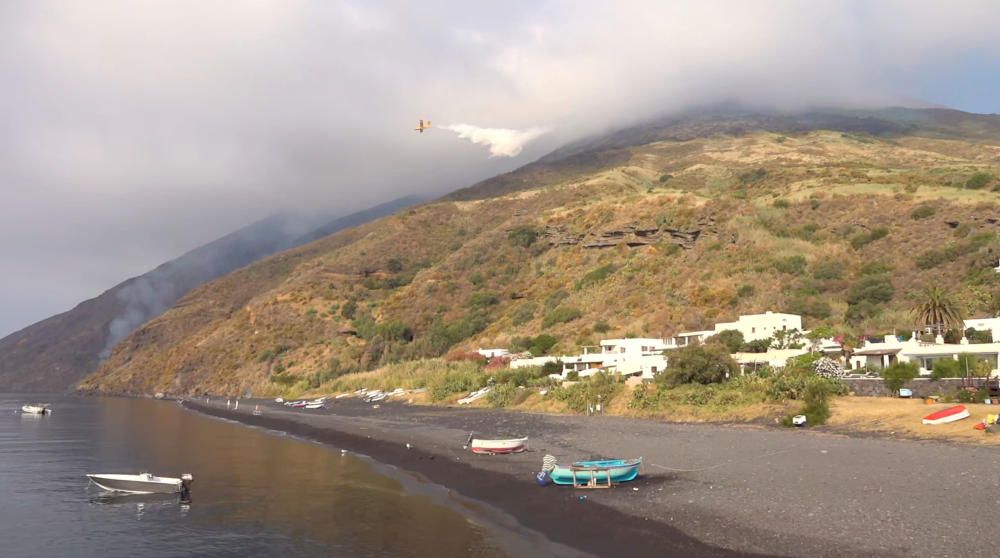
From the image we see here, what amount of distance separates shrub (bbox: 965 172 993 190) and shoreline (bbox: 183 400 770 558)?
3565 inches

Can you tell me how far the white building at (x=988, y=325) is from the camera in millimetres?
45938

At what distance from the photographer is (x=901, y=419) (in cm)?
3012

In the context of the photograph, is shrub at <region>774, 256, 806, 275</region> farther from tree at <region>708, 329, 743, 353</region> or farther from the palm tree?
the palm tree

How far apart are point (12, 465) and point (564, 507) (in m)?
35.6

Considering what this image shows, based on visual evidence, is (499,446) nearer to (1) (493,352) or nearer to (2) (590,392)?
(2) (590,392)

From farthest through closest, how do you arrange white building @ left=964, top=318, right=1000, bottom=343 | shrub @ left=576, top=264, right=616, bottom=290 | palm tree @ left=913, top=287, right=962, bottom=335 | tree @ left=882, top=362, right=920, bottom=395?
shrub @ left=576, top=264, right=616, bottom=290 < palm tree @ left=913, top=287, right=962, bottom=335 < white building @ left=964, top=318, right=1000, bottom=343 < tree @ left=882, top=362, right=920, bottom=395

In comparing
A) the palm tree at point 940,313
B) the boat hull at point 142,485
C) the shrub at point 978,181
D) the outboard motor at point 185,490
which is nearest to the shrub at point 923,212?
the shrub at point 978,181

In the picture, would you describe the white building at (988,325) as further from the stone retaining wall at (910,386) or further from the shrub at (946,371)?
the stone retaining wall at (910,386)

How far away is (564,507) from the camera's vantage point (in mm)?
20594

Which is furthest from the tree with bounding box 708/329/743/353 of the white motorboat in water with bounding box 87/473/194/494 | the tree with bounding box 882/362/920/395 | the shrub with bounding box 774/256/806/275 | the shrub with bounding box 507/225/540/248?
the shrub with bounding box 507/225/540/248

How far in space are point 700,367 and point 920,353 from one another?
13.0m

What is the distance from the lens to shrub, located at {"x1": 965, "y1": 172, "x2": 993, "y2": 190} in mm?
94312

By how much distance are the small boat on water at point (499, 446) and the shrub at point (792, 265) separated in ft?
210

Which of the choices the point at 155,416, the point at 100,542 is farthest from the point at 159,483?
the point at 155,416
